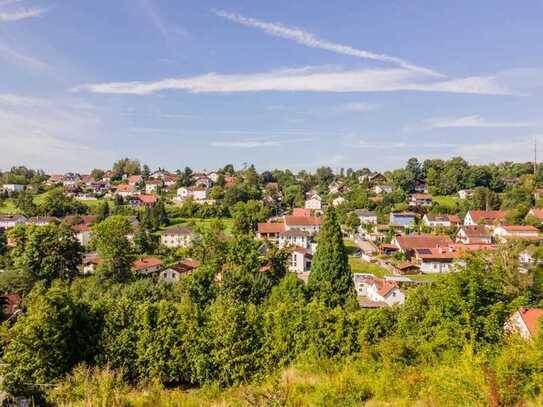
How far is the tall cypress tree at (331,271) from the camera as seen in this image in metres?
15.3

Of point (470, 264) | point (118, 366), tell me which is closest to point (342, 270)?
point (470, 264)

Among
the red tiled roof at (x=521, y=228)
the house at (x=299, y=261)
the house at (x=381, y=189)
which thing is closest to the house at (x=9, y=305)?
the house at (x=299, y=261)

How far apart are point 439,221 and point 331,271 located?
83.6ft

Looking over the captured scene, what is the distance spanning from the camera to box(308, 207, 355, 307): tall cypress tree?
1530cm

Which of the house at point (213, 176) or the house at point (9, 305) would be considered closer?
the house at point (9, 305)

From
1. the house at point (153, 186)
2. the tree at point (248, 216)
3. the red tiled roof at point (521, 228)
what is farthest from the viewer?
the house at point (153, 186)

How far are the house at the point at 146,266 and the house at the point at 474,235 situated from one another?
75.9 feet

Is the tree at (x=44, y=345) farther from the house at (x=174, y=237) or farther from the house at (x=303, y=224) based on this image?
the house at (x=303, y=224)

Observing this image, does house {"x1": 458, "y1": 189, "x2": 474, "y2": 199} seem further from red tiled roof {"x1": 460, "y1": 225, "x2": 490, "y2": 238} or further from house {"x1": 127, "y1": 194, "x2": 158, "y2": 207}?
house {"x1": 127, "y1": 194, "x2": 158, "y2": 207}

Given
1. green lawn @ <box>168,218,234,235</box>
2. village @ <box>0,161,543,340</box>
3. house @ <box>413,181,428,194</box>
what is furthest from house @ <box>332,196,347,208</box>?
green lawn @ <box>168,218,234,235</box>

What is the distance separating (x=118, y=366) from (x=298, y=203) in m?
43.1

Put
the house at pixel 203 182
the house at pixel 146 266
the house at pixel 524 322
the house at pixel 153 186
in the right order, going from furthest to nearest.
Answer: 1. the house at pixel 153 186
2. the house at pixel 203 182
3. the house at pixel 146 266
4. the house at pixel 524 322

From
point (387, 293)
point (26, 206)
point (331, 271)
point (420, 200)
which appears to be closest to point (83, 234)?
Result: point (26, 206)

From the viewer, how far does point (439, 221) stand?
1463 inches
